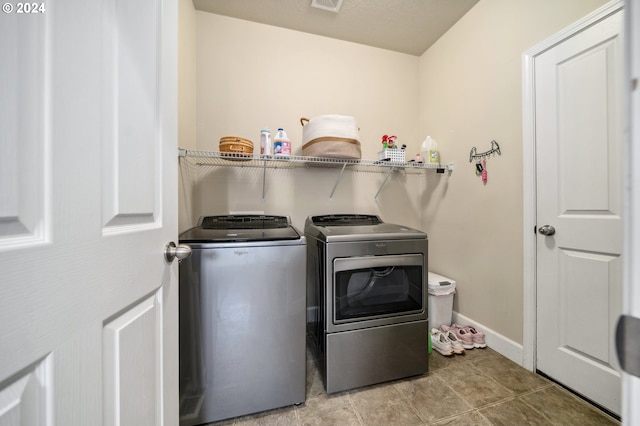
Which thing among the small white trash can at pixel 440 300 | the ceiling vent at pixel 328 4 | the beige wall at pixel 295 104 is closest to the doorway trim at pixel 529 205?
the small white trash can at pixel 440 300

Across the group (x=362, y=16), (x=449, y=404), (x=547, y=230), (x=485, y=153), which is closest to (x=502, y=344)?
(x=449, y=404)

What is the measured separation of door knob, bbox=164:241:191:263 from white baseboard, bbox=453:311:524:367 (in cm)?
210

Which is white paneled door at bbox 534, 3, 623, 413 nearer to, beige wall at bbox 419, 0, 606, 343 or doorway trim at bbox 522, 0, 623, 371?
doorway trim at bbox 522, 0, 623, 371

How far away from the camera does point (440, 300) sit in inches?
73.2

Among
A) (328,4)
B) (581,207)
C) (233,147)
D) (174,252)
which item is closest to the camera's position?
(174,252)

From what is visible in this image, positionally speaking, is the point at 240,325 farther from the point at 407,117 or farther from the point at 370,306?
the point at 407,117

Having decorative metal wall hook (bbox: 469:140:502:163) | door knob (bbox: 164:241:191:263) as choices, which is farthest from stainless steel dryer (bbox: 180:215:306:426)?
decorative metal wall hook (bbox: 469:140:502:163)

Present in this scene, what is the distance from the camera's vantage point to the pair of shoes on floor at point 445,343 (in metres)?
1.64

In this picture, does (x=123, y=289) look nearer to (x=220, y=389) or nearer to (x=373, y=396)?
(x=220, y=389)

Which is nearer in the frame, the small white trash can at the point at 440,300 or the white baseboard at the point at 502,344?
the white baseboard at the point at 502,344

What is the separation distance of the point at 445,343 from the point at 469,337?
229mm

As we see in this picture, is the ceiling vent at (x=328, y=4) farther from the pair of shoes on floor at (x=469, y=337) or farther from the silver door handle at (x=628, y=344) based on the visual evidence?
the pair of shoes on floor at (x=469, y=337)

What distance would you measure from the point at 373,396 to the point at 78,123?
1.69 meters

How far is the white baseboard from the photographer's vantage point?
Answer: 1504 millimetres
